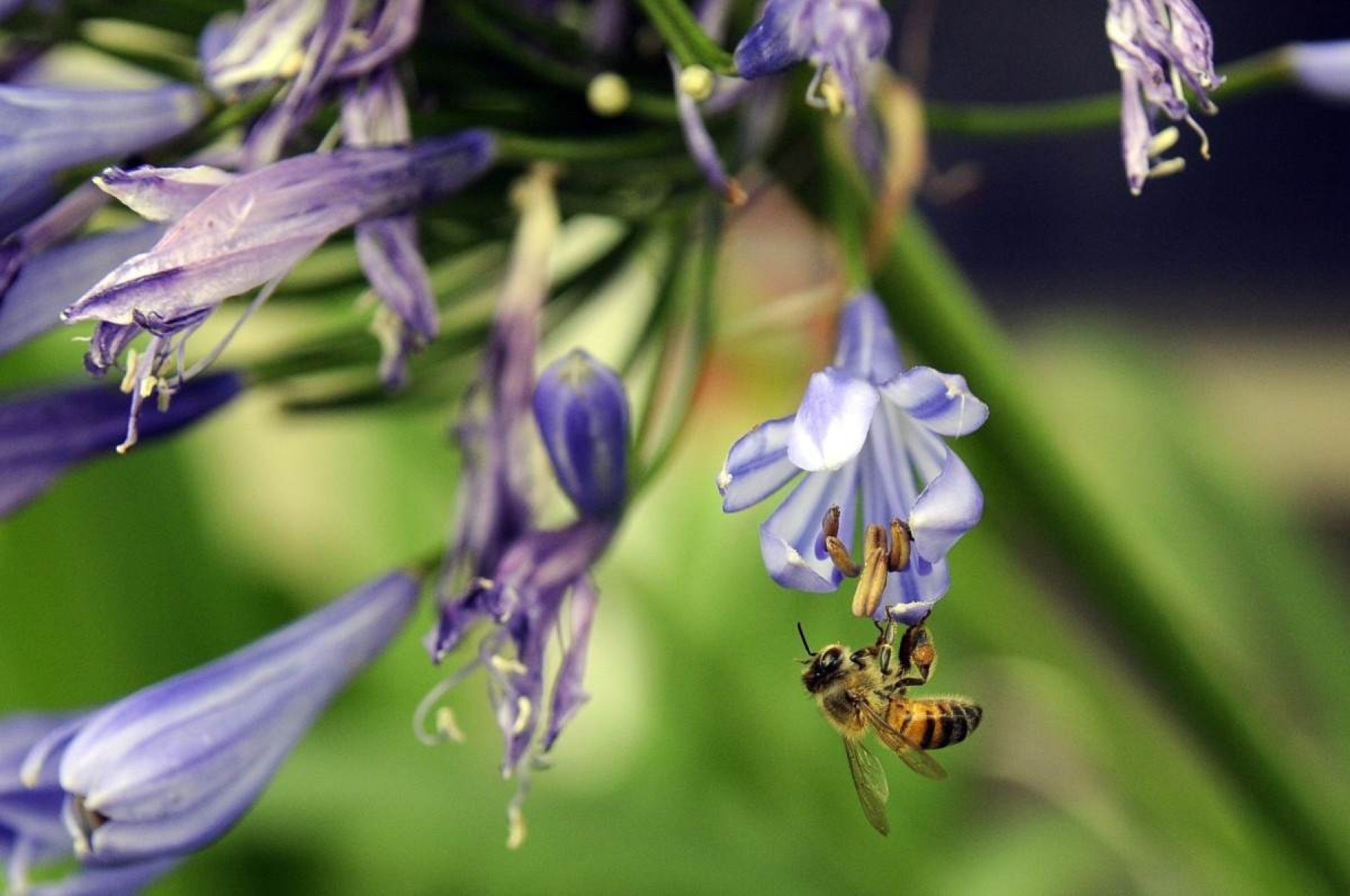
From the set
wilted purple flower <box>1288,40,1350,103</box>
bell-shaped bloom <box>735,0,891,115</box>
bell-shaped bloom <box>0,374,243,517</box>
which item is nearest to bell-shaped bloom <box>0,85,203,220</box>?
bell-shaped bloom <box>0,374,243,517</box>

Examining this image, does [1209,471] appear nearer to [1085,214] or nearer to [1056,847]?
[1056,847]

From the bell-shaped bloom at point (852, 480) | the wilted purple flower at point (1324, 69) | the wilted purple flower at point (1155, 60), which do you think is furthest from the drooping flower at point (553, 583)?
the wilted purple flower at point (1324, 69)

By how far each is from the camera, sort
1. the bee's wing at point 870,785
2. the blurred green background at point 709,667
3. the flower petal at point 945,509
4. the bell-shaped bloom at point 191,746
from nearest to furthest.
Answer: the flower petal at point 945,509
the bell-shaped bloom at point 191,746
the bee's wing at point 870,785
the blurred green background at point 709,667

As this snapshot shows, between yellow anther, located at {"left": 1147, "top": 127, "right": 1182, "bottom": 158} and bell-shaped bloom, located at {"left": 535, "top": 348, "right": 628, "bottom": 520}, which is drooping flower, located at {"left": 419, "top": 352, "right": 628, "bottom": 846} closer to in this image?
bell-shaped bloom, located at {"left": 535, "top": 348, "right": 628, "bottom": 520}

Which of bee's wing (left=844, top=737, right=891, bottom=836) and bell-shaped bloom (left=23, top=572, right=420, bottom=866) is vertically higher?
bee's wing (left=844, top=737, right=891, bottom=836)

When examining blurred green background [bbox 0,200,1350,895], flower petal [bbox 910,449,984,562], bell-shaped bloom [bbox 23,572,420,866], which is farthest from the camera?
blurred green background [bbox 0,200,1350,895]

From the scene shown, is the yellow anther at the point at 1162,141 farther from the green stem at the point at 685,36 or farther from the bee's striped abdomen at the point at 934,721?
the bee's striped abdomen at the point at 934,721
